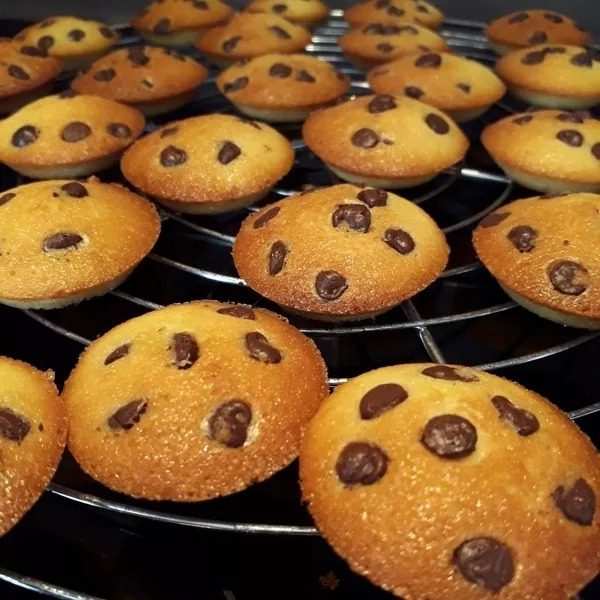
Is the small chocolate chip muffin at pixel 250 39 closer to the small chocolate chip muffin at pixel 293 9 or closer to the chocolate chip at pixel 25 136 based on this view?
the small chocolate chip muffin at pixel 293 9

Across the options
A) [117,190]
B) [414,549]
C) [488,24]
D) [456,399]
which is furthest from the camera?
[488,24]

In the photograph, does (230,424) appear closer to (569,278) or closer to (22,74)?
(569,278)

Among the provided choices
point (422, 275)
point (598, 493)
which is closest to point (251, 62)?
point (422, 275)

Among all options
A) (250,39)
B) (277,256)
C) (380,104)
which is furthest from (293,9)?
(277,256)

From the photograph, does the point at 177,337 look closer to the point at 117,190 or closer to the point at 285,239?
the point at 285,239

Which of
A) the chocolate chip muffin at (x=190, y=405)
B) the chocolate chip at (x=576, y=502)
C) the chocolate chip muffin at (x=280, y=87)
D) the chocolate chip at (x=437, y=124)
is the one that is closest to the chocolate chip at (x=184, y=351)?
the chocolate chip muffin at (x=190, y=405)

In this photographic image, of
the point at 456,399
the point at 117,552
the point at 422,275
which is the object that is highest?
the point at 456,399
